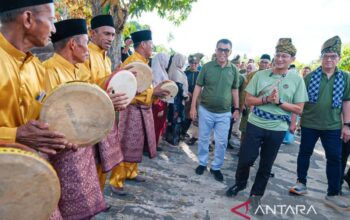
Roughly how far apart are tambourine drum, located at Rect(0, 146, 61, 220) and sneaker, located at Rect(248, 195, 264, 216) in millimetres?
2885

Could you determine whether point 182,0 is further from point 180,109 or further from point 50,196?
point 50,196

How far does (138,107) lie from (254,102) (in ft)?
4.97

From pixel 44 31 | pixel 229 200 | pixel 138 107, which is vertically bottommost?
pixel 229 200

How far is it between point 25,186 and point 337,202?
4.07m

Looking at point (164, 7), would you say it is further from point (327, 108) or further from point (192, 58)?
point (327, 108)

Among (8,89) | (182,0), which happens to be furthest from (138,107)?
(182,0)

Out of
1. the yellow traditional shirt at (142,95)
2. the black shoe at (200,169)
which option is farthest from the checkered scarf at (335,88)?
the yellow traditional shirt at (142,95)

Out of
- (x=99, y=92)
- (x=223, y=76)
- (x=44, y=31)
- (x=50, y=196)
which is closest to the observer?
(x=50, y=196)

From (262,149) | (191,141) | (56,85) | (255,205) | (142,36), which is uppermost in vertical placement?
(142,36)

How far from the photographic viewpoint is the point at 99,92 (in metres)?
1.85

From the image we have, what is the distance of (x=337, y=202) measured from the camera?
411 centimetres

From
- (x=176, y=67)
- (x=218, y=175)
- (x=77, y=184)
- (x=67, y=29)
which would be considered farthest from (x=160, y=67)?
(x=77, y=184)

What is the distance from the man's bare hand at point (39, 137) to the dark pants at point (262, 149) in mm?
2688

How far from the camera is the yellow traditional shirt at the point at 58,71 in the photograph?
2.12 meters
